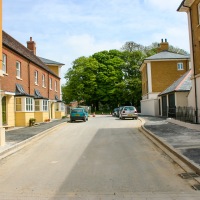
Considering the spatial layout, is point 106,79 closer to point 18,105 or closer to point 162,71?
point 162,71

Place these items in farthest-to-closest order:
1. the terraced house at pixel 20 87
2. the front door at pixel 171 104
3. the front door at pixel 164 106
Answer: the front door at pixel 164 106 → the front door at pixel 171 104 → the terraced house at pixel 20 87

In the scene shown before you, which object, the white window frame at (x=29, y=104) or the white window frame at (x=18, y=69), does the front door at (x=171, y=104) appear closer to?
the white window frame at (x=29, y=104)

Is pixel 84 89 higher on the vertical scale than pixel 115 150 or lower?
higher

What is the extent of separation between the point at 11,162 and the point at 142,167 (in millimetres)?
4178

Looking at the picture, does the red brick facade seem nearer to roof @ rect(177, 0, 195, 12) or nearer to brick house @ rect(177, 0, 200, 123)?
roof @ rect(177, 0, 195, 12)

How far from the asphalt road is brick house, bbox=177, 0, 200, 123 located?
401 inches

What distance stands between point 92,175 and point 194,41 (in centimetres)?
1622

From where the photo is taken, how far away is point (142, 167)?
26.5 ft

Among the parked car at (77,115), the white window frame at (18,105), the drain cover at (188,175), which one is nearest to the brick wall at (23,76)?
the white window frame at (18,105)

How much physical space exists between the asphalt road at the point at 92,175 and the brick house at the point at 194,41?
33.4 feet

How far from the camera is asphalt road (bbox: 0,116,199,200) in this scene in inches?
223

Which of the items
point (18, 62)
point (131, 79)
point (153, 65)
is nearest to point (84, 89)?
point (131, 79)

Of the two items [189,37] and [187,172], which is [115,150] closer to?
[187,172]

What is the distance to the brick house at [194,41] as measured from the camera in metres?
19.7
